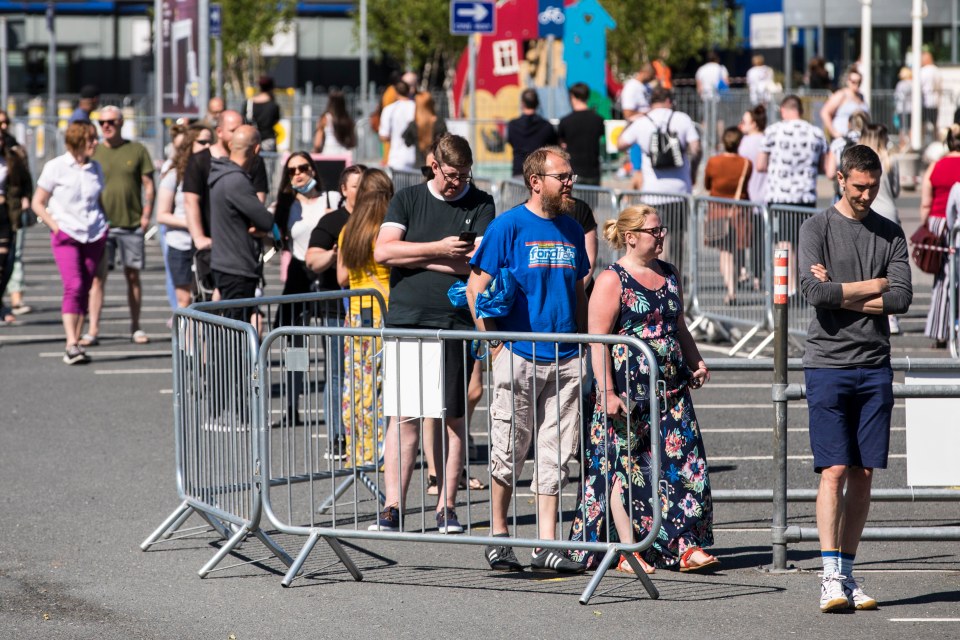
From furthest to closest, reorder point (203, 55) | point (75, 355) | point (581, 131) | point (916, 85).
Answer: point (916, 85) < point (581, 131) < point (203, 55) < point (75, 355)

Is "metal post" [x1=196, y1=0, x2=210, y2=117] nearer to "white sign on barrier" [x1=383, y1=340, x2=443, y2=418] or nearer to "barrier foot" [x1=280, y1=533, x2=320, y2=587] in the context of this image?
"white sign on barrier" [x1=383, y1=340, x2=443, y2=418]

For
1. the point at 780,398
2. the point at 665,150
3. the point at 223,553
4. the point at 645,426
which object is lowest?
the point at 223,553

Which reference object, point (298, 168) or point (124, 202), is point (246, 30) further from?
point (298, 168)

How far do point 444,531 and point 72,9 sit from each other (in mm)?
59211

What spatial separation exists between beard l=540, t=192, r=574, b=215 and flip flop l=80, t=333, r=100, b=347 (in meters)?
7.71

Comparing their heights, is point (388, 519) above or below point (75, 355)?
below

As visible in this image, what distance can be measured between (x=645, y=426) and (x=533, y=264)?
0.88 meters

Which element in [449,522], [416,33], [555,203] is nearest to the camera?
[555,203]

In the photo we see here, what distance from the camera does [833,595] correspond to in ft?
20.3

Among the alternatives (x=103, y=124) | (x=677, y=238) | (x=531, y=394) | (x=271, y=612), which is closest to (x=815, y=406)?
(x=531, y=394)

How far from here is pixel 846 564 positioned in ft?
20.8

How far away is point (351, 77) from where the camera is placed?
2518 inches

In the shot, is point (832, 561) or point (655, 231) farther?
point (655, 231)

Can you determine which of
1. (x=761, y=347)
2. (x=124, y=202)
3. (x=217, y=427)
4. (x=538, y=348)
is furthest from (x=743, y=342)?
(x=217, y=427)
